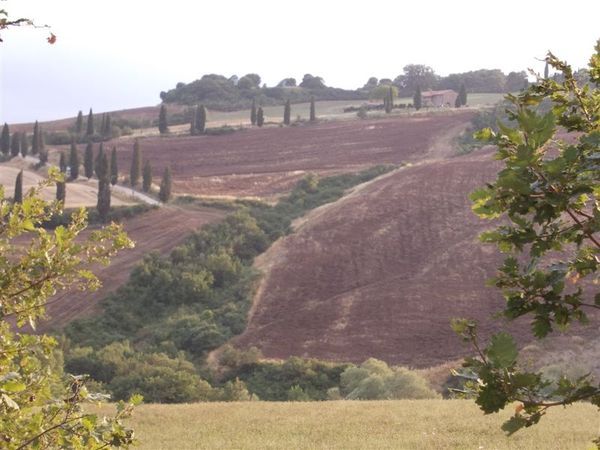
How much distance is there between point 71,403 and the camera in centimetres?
A: 422

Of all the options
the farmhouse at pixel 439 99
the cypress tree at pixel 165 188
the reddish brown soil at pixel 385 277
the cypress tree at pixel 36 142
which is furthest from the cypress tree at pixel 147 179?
Answer: the farmhouse at pixel 439 99

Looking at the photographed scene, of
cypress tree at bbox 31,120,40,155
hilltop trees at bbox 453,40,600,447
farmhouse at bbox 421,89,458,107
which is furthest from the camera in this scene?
farmhouse at bbox 421,89,458,107

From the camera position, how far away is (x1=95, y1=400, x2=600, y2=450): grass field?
13680 mm

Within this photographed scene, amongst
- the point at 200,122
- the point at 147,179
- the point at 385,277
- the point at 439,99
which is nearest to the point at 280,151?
the point at 200,122

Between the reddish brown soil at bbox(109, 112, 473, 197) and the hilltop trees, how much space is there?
5382 centimetres

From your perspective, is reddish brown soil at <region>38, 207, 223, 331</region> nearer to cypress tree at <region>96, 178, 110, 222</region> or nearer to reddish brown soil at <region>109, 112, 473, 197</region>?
cypress tree at <region>96, 178, 110, 222</region>

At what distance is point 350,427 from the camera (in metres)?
15.3

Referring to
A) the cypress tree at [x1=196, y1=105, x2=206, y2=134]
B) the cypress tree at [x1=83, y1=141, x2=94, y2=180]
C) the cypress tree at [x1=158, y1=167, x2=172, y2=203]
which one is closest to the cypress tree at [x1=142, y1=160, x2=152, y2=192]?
the cypress tree at [x1=158, y1=167, x2=172, y2=203]

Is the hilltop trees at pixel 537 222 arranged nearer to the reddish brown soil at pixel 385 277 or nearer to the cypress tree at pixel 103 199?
the reddish brown soil at pixel 385 277

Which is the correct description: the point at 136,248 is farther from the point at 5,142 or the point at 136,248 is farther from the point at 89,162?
the point at 5,142

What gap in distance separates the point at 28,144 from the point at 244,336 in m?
A: 53.3

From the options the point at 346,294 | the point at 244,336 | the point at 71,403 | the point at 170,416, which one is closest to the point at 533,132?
the point at 71,403

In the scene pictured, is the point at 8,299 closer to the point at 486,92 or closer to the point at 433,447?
the point at 433,447

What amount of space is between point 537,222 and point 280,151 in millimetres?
68453
